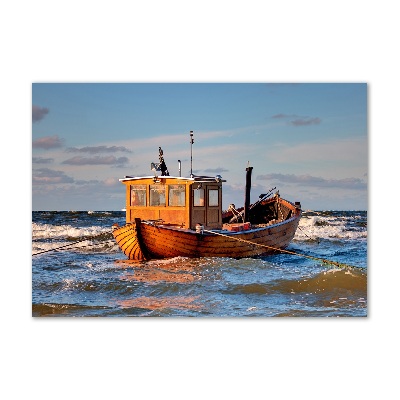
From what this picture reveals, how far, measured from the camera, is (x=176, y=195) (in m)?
11.2

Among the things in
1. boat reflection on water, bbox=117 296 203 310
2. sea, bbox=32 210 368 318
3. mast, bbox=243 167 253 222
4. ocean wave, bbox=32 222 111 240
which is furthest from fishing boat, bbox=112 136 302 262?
boat reflection on water, bbox=117 296 203 310

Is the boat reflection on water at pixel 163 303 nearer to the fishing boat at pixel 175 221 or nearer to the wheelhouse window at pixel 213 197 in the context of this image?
the fishing boat at pixel 175 221

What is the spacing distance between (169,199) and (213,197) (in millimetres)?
735

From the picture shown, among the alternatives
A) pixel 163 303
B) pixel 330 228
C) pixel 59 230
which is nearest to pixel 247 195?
pixel 330 228

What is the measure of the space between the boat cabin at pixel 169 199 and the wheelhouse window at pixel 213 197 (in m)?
0.02

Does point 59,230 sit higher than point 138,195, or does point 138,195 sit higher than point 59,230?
point 138,195

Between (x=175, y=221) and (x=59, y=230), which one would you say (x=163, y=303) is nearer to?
(x=175, y=221)

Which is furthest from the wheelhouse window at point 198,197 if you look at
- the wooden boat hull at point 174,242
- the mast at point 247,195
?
the mast at point 247,195
